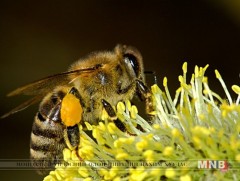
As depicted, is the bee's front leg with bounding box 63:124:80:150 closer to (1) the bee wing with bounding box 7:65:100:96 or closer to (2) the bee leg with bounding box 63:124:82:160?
(2) the bee leg with bounding box 63:124:82:160

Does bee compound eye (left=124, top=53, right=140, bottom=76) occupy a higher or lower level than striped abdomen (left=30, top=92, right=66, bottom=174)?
higher

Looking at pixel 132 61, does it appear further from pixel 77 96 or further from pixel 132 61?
pixel 77 96

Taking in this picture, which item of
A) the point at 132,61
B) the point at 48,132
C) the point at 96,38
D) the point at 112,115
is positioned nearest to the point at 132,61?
the point at 132,61

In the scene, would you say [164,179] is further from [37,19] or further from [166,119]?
[37,19]

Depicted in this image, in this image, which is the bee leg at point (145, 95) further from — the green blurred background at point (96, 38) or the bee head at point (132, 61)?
the green blurred background at point (96, 38)

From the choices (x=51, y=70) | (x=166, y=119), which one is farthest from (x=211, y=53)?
(x=166, y=119)

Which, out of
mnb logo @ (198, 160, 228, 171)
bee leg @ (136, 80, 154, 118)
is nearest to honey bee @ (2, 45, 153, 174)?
bee leg @ (136, 80, 154, 118)
